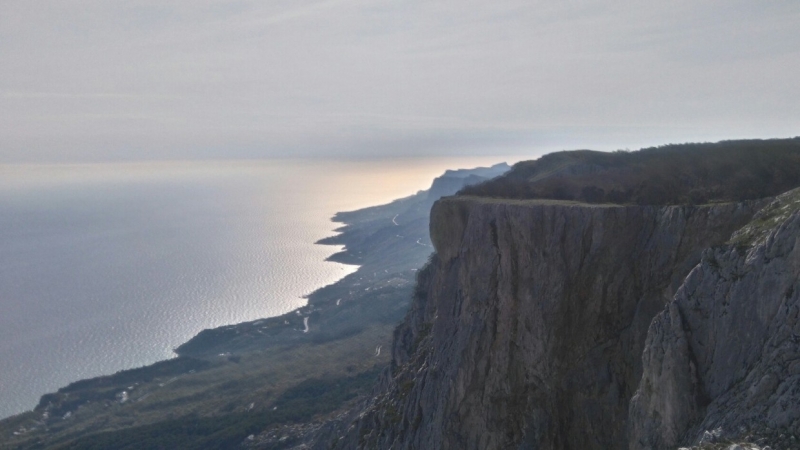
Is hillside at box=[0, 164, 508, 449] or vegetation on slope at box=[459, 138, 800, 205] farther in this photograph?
hillside at box=[0, 164, 508, 449]

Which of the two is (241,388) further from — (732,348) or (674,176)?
(732,348)

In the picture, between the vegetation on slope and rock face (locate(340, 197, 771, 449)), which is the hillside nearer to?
rock face (locate(340, 197, 771, 449))

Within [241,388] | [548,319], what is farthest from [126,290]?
[548,319]

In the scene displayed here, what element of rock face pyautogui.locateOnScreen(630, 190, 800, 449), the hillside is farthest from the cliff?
the hillside

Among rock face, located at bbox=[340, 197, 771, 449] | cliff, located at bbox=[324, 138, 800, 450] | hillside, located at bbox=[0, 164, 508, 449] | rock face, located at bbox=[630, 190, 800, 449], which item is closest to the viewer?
rock face, located at bbox=[630, 190, 800, 449]

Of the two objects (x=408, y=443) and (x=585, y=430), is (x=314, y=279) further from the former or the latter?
(x=585, y=430)

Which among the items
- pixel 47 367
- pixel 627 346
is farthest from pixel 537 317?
pixel 47 367
